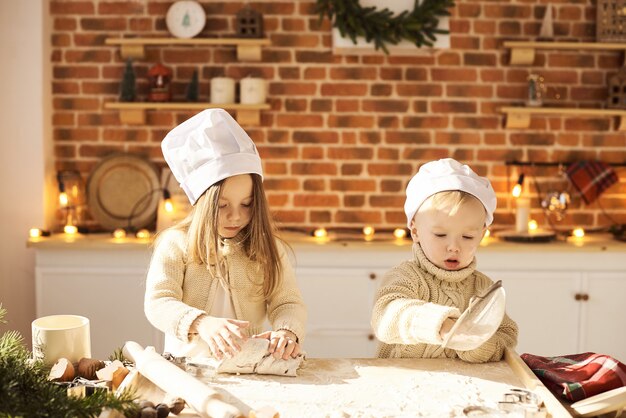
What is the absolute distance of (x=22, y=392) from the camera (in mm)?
1146

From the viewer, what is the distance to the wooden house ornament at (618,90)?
3465 mm

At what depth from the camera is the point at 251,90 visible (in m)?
3.42

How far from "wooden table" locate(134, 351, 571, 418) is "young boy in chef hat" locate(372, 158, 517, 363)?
0.34ft

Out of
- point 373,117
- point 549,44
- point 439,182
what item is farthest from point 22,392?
point 549,44

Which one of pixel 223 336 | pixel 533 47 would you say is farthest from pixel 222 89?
pixel 223 336

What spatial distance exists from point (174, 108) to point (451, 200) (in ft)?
6.95

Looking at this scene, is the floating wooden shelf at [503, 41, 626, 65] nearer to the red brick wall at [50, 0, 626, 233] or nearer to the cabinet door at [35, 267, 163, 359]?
the red brick wall at [50, 0, 626, 233]

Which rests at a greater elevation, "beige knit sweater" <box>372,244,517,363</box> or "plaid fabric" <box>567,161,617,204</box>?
"plaid fabric" <box>567,161,617,204</box>

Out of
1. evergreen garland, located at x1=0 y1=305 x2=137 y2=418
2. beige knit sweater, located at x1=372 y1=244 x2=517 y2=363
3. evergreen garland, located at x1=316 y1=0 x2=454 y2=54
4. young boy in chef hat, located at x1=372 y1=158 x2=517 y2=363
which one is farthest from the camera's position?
evergreen garland, located at x1=316 y1=0 x2=454 y2=54

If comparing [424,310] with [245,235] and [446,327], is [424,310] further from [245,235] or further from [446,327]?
[245,235]

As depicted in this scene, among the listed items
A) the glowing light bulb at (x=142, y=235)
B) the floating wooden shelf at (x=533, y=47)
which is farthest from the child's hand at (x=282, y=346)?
the floating wooden shelf at (x=533, y=47)

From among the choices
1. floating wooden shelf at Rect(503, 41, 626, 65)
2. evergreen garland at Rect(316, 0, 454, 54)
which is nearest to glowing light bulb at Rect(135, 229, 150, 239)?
evergreen garland at Rect(316, 0, 454, 54)

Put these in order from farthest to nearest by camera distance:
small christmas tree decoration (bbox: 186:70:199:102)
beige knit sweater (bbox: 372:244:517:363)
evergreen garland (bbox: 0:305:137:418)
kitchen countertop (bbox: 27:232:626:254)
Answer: small christmas tree decoration (bbox: 186:70:199:102)
kitchen countertop (bbox: 27:232:626:254)
beige knit sweater (bbox: 372:244:517:363)
evergreen garland (bbox: 0:305:137:418)

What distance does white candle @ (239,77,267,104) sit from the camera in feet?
11.2
